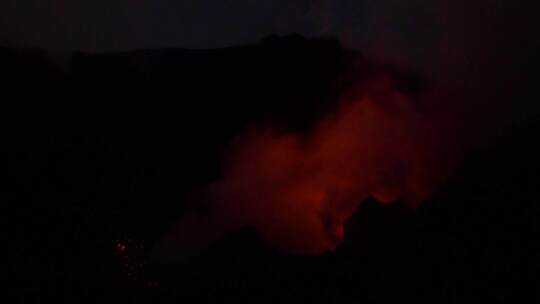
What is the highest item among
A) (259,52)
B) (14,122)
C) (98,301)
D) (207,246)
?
(259,52)

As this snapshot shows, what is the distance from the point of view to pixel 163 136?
5.34 metres

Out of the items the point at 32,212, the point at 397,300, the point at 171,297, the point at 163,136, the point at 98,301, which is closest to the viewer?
the point at 397,300

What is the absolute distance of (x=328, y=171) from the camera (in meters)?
5.12

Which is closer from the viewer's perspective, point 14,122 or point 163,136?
point 14,122

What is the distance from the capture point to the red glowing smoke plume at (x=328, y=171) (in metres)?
4.67

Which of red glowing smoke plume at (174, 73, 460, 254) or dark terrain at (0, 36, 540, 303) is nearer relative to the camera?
dark terrain at (0, 36, 540, 303)

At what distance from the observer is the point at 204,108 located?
5449 millimetres

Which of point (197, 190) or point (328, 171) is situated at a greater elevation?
point (328, 171)

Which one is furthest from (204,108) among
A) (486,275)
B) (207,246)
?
(486,275)

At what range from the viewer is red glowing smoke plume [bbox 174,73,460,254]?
4.67m

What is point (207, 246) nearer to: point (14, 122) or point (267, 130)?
point (267, 130)

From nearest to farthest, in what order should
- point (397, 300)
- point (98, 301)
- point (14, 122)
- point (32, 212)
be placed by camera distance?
point (397, 300), point (98, 301), point (32, 212), point (14, 122)

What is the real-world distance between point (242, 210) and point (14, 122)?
2.58 metres

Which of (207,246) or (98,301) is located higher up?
(207,246)
